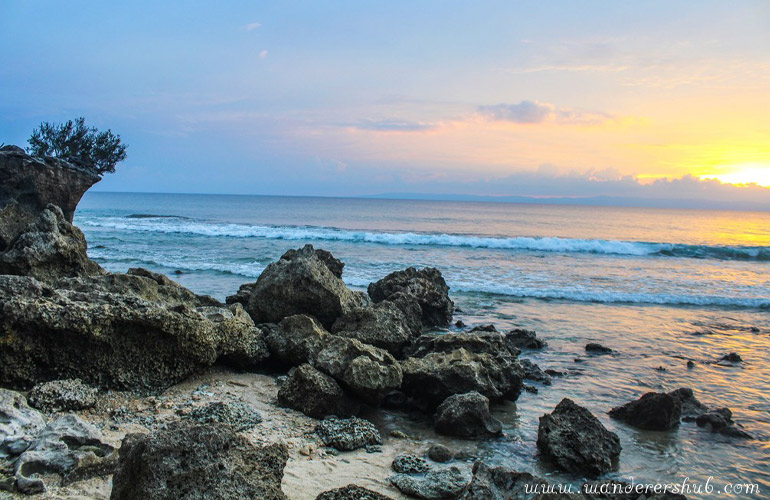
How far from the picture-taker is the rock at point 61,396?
500 cm

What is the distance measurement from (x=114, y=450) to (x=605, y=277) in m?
21.1

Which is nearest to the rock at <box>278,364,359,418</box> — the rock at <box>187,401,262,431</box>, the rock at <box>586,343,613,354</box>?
the rock at <box>187,401,262,431</box>

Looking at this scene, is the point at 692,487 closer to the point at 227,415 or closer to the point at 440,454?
the point at 440,454

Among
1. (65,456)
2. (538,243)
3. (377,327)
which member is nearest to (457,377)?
(377,327)

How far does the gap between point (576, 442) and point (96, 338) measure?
541cm

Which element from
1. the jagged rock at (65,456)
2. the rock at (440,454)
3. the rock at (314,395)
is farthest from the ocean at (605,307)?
the jagged rock at (65,456)

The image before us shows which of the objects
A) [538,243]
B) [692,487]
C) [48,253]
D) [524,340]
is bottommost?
[692,487]

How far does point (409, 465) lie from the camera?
5.17 m

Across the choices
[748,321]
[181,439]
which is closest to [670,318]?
[748,321]

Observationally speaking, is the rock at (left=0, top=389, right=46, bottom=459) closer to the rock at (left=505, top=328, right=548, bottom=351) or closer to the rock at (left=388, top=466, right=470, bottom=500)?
the rock at (left=388, top=466, right=470, bottom=500)

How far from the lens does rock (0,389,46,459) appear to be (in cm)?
412

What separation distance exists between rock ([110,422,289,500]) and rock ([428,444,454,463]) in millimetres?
2349

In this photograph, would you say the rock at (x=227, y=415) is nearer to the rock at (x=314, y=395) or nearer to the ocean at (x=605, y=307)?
the rock at (x=314, y=395)

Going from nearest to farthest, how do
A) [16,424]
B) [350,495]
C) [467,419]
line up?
1. [350,495]
2. [16,424]
3. [467,419]
